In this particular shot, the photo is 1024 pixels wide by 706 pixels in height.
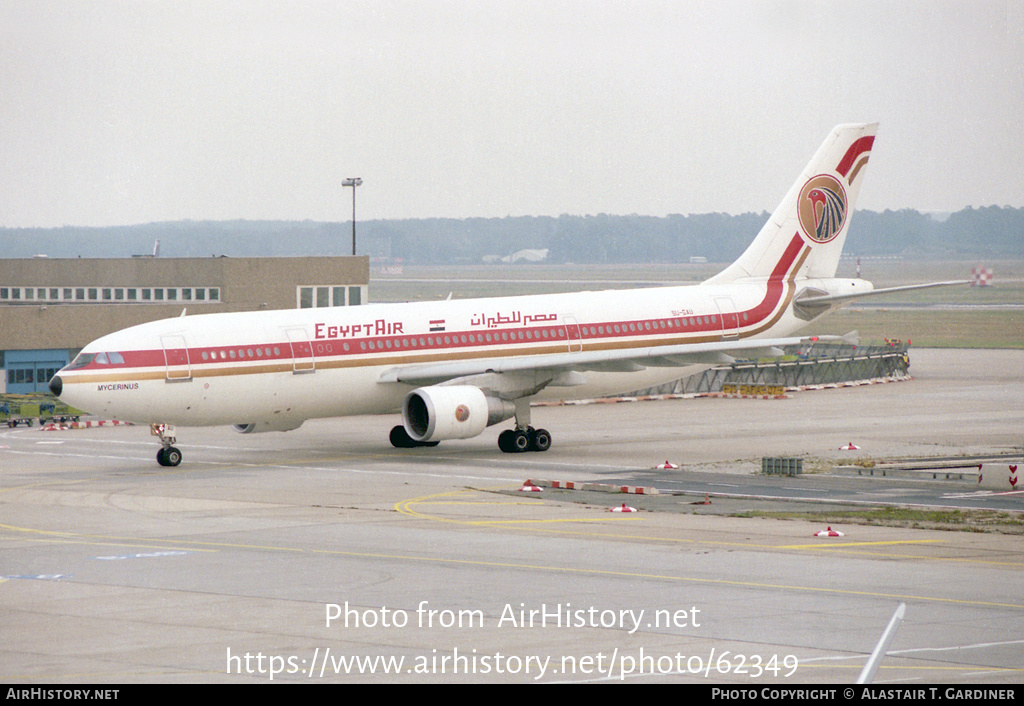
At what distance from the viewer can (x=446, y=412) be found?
41.9 m

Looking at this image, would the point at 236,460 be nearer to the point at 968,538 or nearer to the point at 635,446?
the point at 635,446

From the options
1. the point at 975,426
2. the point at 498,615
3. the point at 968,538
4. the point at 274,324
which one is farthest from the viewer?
the point at 975,426

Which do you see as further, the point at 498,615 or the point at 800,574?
the point at 800,574

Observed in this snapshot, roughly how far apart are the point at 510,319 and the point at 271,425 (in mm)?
8577

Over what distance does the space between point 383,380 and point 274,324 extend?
12.5 feet

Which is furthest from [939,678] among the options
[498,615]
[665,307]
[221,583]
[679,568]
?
[665,307]

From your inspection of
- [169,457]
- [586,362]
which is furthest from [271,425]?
[586,362]

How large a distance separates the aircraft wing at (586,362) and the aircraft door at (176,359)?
20.8ft

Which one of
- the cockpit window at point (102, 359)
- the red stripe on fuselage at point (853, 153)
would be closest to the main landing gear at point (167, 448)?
the cockpit window at point (102, 359)

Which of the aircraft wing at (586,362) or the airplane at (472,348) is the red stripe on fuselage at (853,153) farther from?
the aircraft wing at (586,362)

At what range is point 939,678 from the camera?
16.0 m

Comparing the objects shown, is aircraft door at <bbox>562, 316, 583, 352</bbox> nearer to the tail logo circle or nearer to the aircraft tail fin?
the aircraft tail fin

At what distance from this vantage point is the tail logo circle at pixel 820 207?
174 feet

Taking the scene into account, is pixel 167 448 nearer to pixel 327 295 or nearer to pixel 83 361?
pixel 83 361
